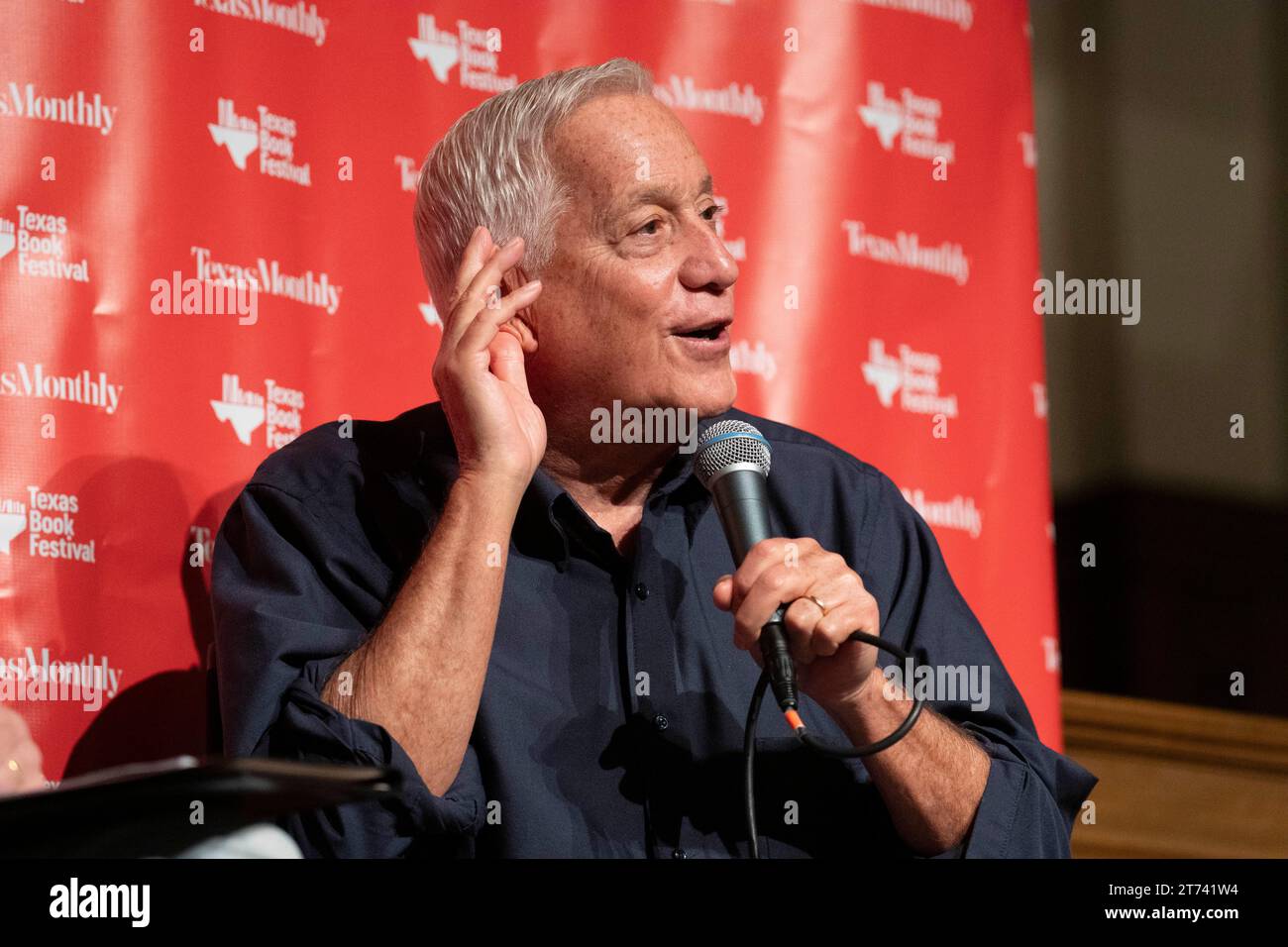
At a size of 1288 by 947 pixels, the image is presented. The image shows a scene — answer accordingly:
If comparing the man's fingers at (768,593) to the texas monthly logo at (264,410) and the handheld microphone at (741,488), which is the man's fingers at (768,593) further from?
the texas monthly logo at (264,410)

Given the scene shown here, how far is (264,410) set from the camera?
230 cm

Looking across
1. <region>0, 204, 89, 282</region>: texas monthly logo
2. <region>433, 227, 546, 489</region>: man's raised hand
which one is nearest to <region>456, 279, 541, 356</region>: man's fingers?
<region>433, 227, 546, 489</region>: man's raised hand

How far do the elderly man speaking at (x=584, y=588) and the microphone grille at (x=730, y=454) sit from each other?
0.12 metres

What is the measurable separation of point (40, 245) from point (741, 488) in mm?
1195

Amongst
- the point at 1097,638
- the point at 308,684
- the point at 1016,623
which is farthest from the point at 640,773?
the point at 1097,638

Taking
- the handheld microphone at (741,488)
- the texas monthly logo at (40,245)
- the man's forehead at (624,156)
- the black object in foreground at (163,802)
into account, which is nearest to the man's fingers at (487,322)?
the man's forehead at (624,156)

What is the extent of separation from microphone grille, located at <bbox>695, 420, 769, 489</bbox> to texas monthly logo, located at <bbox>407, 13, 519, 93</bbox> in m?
1.15

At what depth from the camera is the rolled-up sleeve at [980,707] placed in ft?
5.86

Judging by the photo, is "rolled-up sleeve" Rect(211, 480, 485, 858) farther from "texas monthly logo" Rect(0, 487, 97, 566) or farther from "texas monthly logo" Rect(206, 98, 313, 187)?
"texas monthly logo" Rect(206, 98, 313, 187)

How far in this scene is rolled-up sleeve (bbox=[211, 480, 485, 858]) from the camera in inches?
64.7

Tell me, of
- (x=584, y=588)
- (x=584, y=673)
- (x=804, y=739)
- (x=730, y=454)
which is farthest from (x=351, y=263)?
(x=804, y=739)

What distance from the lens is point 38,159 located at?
212 cm
